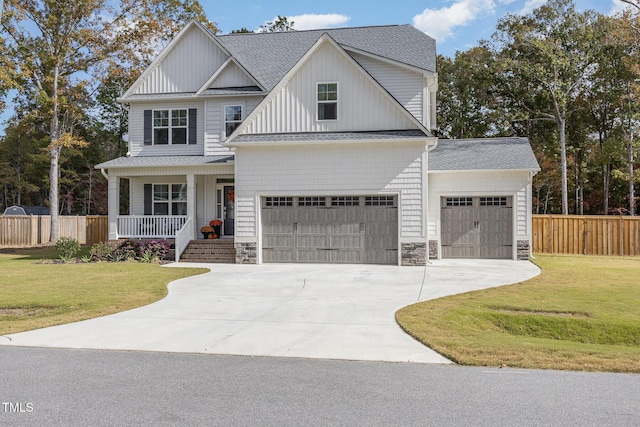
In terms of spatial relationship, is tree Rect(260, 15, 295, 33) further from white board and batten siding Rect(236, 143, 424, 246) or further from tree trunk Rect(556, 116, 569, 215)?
white board and batten siding Rect(236, 143, 424, 246)

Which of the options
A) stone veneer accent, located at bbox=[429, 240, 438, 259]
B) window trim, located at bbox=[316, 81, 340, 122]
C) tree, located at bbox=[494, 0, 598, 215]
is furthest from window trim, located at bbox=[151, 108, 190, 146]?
tree, located at bbox=[494, 0, 598, 215]

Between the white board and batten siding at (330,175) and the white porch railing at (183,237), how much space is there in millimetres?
2360

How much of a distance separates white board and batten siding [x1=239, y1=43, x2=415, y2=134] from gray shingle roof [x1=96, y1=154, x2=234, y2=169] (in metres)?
2.66

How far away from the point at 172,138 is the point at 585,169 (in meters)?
26.2

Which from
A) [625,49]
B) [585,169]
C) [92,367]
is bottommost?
[92,367]

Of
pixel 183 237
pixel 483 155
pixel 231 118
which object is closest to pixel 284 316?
pixel 183 237

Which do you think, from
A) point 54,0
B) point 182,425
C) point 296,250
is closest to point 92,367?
point 182,425

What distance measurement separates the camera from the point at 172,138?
22.6 metres

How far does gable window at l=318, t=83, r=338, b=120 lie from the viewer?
18656 mm

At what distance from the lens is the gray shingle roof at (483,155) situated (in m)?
20.4

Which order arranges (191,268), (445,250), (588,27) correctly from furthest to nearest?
1. (588,27)
2. (445,250)
3. (191,268)

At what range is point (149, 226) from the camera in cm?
2106

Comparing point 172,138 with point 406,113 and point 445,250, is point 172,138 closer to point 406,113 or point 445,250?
point 406,113

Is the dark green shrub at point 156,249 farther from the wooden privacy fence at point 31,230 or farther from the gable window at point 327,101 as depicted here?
the wooden privacy fence at point 31,230
